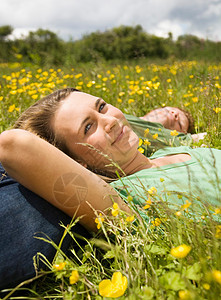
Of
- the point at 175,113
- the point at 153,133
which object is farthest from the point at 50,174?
the point at 175,113

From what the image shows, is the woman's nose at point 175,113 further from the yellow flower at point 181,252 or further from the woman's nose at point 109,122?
the yellow flower at point 181,252

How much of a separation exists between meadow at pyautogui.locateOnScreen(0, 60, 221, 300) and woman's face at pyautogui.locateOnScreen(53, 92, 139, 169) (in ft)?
1.62

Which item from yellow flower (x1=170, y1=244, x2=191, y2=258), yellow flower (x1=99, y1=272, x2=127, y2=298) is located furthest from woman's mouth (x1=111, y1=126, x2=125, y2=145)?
yellow flower (x1=170, y1=244, x2=191, y2=258)

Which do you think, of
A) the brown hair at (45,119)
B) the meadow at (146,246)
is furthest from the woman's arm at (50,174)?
the brown hair at (45,119)

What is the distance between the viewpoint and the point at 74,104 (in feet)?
6.28

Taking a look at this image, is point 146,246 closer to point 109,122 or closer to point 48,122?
point 109,122

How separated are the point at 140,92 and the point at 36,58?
310cm

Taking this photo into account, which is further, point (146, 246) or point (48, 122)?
point (48, 122)

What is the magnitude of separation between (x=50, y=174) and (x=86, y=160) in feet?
1.97

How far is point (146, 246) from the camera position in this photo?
1176 millimetres

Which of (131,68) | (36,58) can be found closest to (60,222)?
(131,68)

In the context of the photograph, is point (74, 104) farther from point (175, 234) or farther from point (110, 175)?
point (175, 234)

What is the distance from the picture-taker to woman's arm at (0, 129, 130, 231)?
52.2 inches

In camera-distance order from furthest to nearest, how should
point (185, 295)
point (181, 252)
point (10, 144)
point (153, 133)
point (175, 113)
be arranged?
point (175, 113) < point (153, 133) < point (10, 144) < point (181, 252) < point (185, 295)
